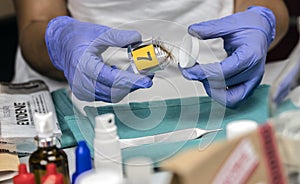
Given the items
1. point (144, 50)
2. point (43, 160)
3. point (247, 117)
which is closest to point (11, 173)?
point (43, 160)

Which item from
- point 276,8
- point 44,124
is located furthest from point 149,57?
point 276,8

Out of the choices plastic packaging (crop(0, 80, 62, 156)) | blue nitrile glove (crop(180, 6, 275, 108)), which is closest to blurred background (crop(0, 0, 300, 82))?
plastic packaging (crop(0, 80, 62, 156))

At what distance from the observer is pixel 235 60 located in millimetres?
868

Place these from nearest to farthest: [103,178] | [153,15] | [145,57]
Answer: [103,178]
[145,57]
[153,15]

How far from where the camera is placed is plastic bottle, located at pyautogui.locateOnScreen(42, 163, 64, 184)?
576 mm

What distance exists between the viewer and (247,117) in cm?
85

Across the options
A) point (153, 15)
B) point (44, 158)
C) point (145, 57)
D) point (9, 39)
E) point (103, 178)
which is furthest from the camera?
point (9, 39)

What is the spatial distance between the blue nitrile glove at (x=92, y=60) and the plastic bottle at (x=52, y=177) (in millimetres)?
240

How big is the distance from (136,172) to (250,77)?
44 cm

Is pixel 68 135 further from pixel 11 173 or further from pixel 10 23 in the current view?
pixel 10 23

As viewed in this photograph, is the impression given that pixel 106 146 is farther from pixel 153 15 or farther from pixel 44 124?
pixel 153 15

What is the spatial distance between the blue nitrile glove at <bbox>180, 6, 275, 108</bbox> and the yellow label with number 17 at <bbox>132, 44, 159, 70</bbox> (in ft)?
0.28

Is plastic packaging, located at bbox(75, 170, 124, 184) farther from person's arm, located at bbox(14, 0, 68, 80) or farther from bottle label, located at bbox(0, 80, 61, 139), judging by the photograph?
person's arm, located at bbox(14, 0, 68, 80)

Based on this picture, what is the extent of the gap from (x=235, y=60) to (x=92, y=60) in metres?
0.24
